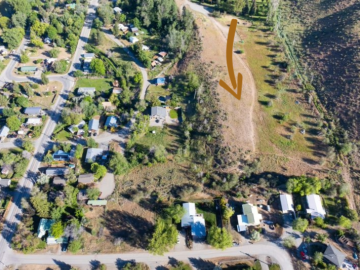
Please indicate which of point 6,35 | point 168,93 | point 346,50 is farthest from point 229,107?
point 6,35

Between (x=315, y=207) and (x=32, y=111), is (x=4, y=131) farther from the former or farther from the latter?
(x=315, y=207)

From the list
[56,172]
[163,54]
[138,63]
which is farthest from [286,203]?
[138,63]

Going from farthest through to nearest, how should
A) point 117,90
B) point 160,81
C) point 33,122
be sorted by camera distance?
point 160,81, point 117,90, point 33,122

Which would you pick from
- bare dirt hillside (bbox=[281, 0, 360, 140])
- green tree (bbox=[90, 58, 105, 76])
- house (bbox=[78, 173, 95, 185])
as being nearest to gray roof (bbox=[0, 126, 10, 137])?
house (bbox=[78, 173, 95, 185])

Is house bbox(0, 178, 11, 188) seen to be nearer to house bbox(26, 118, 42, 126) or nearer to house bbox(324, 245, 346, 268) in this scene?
house bbox(26, 118, 42, 126)

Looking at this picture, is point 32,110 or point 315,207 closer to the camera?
point 315,207

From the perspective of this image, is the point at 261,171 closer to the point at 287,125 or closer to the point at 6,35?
the point at 287,125
